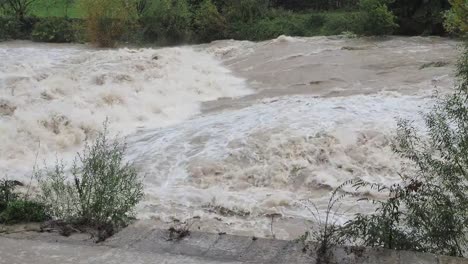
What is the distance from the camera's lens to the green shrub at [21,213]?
184 inches

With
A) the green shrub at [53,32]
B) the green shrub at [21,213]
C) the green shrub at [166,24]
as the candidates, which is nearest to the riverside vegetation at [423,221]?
the green shrub at [21,213]

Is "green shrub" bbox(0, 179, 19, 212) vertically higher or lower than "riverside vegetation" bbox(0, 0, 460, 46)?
lower

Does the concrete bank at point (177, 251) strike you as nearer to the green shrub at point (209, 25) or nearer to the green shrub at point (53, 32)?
the green shrub at point (209, 25)

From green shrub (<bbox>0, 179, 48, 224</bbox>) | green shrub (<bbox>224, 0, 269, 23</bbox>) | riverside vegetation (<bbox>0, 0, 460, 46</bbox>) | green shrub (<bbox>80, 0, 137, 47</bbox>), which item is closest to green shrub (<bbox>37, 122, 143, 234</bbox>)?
green shrub (<bbox>0, 179, 48, 224</bbox>)

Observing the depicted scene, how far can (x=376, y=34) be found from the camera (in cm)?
2328

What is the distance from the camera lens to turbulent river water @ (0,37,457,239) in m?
7.84

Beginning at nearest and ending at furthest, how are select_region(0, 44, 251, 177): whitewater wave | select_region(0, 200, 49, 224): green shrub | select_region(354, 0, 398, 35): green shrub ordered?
1. select_region(0, 200, 49, 224): green shrub
2. select_region(0, 44, 251, 177): whitewater wave
3. select_region(354, 0, 398, 35): green shrub

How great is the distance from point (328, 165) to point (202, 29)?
19.6m

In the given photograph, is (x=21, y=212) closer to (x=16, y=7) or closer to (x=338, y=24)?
(x=338, y=24)

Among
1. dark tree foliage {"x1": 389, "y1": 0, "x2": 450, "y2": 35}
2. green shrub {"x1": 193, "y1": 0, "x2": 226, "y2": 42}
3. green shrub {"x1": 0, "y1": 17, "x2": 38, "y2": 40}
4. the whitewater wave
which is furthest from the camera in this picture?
green shrub {"x1": 193, "y1": 0, "x2": 226, "y2": 42}

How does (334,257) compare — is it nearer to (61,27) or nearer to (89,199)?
(89,199)

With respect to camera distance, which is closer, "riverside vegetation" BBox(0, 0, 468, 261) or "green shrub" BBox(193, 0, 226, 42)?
"riverside vegetation" BBox(0, 0, 468, 261)

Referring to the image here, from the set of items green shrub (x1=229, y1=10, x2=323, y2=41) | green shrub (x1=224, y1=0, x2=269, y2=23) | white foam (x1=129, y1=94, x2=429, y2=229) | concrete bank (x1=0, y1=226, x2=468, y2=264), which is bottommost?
white foam (x1=129, y1=94, x2=429, y2=229)

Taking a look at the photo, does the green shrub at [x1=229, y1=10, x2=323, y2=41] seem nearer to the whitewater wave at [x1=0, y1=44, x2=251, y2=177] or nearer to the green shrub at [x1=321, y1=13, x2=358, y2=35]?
the green shrub at [x1=321, y1=13, x2=358, y2=35]
